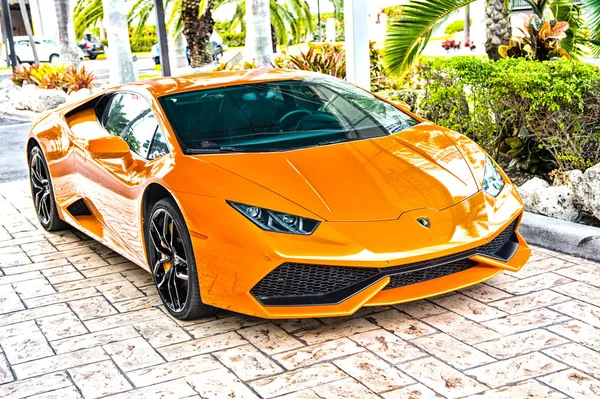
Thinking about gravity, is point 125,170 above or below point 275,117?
below

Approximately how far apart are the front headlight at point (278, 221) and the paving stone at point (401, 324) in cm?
74

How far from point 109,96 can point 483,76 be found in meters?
3.01

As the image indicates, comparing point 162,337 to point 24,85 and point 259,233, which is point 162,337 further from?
point 24,85

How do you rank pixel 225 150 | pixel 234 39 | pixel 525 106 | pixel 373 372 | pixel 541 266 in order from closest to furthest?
pixel 373 372 < pixel 225 150 < pixel 541 266 < pixel 525 106 < pixel 234 39

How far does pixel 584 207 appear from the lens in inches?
218

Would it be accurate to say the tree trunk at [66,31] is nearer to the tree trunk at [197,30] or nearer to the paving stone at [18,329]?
the tree trunk at [197,30]

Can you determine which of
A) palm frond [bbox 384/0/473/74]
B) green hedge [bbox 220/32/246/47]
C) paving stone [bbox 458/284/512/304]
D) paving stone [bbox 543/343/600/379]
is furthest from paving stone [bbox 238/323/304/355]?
green hedge [bbox 220/32/246/47]

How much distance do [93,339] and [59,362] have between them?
320mm

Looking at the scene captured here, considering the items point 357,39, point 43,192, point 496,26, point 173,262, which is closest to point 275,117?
point 173,262

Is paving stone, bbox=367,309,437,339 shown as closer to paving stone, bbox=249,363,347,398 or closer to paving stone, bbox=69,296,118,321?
paving stone, bbox=249,363,347,398

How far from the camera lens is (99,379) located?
3863 mm

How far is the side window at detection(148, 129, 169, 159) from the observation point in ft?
15.5

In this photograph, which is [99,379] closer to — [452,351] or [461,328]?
[452,351]

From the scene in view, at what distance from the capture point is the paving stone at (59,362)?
402 cm
